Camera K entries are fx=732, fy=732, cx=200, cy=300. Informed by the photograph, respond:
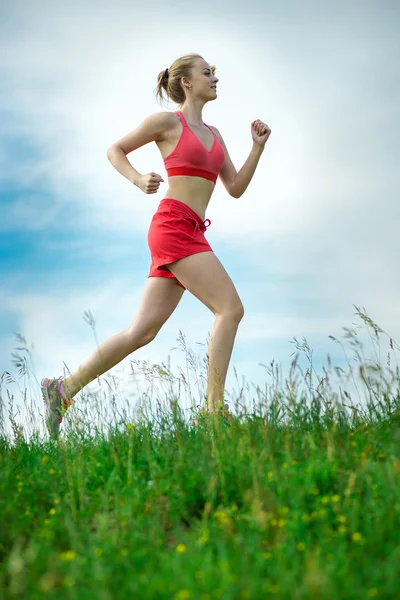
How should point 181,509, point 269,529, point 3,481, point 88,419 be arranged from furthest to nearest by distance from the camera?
point 88,419 < point 3,481 < point 181,509 < point 269,529

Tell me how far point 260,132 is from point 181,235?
127 centimetres

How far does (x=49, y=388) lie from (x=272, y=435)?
8.16 feet

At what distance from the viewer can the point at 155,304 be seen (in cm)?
568

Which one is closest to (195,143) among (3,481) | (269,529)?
(3,481)

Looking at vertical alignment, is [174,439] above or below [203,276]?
below

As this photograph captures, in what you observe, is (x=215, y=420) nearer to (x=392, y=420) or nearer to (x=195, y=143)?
(x=392, y=420)

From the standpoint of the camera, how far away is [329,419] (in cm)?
464

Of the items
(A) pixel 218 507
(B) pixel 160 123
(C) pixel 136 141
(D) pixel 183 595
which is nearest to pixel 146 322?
(C) pixel 136 141

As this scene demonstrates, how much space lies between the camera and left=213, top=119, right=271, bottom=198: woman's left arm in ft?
20.1

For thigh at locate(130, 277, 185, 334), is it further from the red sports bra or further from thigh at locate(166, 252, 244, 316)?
the red sports bra

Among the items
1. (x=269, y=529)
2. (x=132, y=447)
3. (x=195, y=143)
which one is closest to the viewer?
(x=269, y=529)

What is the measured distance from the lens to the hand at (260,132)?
610 cm

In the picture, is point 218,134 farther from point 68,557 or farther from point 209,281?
point 68,557

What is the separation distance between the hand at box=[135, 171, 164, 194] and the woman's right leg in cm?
70
